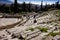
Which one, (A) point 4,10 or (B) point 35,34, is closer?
(B) point 35,34

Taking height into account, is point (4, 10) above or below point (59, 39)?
below

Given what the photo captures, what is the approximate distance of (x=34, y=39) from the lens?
23.7ft

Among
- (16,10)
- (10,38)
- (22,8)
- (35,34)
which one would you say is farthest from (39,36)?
(22,8)

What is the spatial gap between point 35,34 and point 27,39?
0.86 meters

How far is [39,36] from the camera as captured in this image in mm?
7594

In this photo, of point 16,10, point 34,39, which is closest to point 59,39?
point 34,39

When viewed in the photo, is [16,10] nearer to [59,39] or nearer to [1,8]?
[1,8]

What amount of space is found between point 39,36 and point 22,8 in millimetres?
44730

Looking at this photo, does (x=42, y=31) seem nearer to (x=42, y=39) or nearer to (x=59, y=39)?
(x=42, y=39)

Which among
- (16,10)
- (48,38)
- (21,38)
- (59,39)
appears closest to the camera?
(59,39)

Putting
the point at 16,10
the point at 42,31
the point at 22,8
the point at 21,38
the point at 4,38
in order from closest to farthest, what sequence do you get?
the point at 21,38
the point at 4,38
the point at 42,31
the point at 16,10
the point at 22,8

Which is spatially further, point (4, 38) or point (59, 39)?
point (4, 38)

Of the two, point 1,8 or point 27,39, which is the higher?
point 27,39

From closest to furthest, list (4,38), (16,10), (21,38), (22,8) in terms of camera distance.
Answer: (21,38) → (4,38) → (16,10) → (22,8)
